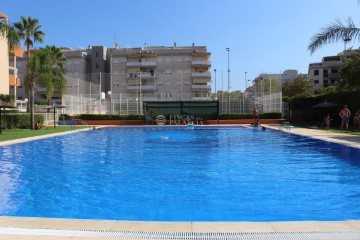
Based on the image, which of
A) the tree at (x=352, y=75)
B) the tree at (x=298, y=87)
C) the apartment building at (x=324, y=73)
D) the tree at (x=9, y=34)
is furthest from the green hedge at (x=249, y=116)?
the apartment building at (x=324, y=73)

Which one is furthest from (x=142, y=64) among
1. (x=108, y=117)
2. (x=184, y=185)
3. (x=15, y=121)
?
(x=184, y=185)

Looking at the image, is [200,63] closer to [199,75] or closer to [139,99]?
[199,75]

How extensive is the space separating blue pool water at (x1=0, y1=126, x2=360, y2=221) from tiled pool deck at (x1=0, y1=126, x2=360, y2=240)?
126cm

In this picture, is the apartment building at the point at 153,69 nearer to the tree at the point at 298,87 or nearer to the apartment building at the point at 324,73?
the tree at the point at 298,87

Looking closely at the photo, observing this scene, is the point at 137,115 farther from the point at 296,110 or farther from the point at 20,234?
the point at 20,234

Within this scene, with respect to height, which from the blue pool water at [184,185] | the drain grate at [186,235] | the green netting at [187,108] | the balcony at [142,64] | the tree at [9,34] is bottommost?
the blue pool water at [184,185]

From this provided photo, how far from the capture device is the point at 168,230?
449 centimetres

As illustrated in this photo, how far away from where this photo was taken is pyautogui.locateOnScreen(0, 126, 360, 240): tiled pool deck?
4270 mm

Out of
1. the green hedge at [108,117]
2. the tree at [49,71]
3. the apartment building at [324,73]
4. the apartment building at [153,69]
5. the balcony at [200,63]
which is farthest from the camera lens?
the apartment building at [324,73]

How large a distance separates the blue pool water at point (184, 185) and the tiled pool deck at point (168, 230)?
126cm

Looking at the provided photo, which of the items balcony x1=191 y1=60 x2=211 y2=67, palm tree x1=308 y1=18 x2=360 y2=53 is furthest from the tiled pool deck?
balcony x1=191 y1=60 x2=211 y2=67

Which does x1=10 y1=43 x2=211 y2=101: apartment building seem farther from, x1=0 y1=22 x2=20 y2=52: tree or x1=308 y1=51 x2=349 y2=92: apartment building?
x1=0 y1=22 x2=20 y2=52: tree

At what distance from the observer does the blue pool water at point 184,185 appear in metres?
6.34

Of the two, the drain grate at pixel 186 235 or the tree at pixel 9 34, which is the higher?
the tree at pixel 9 34
